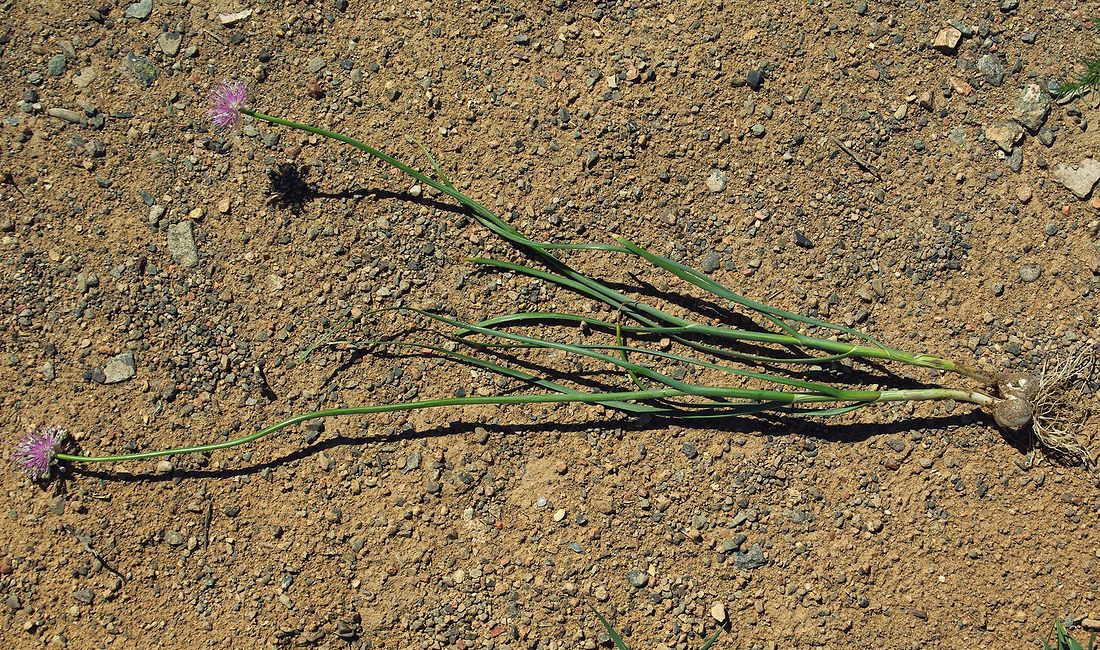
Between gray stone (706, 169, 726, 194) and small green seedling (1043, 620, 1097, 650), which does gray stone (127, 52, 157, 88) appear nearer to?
gray stone (706, 169, 726, 194)

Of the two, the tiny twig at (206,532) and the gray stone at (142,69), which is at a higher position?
the gray stone at (142,69)

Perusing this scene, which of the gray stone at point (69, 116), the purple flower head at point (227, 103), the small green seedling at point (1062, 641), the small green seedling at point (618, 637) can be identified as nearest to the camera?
the small green seedling at point (618, 637)

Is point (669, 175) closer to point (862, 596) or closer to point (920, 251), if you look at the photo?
point (920, 251)

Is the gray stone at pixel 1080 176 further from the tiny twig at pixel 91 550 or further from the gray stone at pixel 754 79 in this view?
the tiny twig at pixel 91 550

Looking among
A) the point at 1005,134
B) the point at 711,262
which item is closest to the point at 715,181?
the point at 711,262

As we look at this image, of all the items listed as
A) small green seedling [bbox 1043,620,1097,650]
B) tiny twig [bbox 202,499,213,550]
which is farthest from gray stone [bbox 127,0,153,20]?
small green seedling [bbox 1043,620,1097,650]

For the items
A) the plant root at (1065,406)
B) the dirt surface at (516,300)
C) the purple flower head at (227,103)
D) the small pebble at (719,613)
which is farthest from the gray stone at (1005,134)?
the purple flower head at (227,103)
